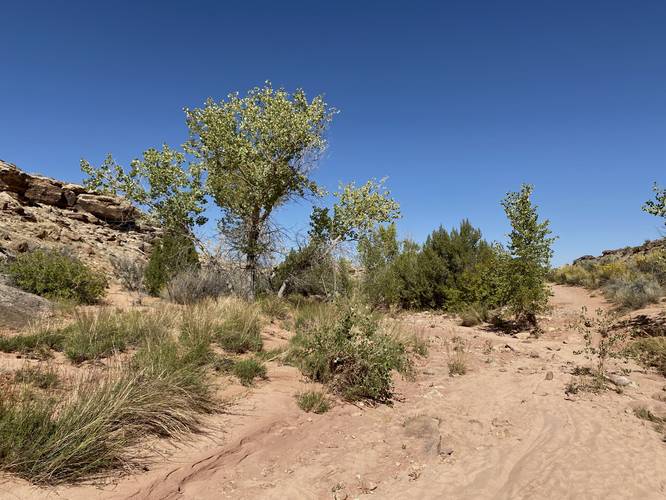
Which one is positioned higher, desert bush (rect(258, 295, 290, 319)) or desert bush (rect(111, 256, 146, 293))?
desert bush (rect(111, 256, 146, 293))

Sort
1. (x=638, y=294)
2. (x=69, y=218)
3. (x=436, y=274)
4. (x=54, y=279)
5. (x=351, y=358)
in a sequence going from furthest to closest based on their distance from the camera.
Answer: (x=69, y=218), (x=436, y=274), (x=638, y=294), (x=54, y=279), (x=351, y=358)

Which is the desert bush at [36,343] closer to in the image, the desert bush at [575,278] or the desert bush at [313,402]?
the desert bush at [313,402]

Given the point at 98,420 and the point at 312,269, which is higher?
the point at 312,269

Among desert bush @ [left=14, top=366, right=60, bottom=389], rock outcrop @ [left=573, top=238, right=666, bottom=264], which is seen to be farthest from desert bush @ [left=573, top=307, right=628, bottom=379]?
rock outcrop @ [left=573, top=238, right=666, bottom=264]

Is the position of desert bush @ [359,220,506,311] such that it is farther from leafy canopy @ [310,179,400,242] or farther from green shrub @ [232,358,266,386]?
green shrub @ [232,358,266,386]

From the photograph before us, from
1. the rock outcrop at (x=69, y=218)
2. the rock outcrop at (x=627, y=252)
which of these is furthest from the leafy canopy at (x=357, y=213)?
the rock outcrop at (x=627, y=252)

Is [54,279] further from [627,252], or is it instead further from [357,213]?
[627,252]

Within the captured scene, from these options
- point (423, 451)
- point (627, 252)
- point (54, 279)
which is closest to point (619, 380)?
point (423, 451)

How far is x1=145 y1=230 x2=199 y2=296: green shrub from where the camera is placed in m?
13.7

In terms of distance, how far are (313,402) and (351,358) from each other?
1.15 metres

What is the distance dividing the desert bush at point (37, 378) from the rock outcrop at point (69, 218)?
13.4 meters

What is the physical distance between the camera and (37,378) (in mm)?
4320

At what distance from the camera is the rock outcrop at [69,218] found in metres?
19.3

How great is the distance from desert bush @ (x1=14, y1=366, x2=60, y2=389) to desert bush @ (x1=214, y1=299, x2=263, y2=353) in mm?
2919
